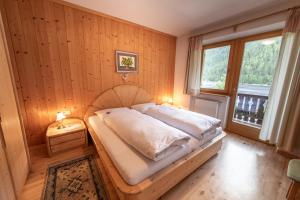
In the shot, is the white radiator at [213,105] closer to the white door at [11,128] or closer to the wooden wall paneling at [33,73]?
the wooden wall paneling at [33,73]

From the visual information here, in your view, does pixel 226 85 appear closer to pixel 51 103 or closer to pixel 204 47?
pixel 204 47

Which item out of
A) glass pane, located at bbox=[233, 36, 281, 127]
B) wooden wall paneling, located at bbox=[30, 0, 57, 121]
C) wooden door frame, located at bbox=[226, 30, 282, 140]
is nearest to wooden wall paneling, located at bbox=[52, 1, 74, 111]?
wooden wall paneling, located at bbox=[30, 0, 57, 121]

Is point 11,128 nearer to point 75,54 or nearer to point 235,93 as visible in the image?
point 75,54

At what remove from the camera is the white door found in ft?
3.99

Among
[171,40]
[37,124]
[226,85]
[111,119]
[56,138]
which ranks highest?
[171,40]

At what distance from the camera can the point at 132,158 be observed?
4.14 ft

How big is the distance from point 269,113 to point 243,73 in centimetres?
103

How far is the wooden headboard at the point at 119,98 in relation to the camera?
102 inches

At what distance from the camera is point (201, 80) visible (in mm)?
3529

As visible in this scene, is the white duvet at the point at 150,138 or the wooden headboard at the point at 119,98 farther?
the wooden headboard at the point at 119,98

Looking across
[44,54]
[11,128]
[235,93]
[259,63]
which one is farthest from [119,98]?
[259,63]

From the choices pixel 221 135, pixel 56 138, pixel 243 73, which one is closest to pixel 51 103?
pixel 56 138

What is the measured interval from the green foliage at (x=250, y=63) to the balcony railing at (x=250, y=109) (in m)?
0.36

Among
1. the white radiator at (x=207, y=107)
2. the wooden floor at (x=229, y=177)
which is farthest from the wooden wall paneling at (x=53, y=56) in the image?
the white radiator at (x=207, y=107)
